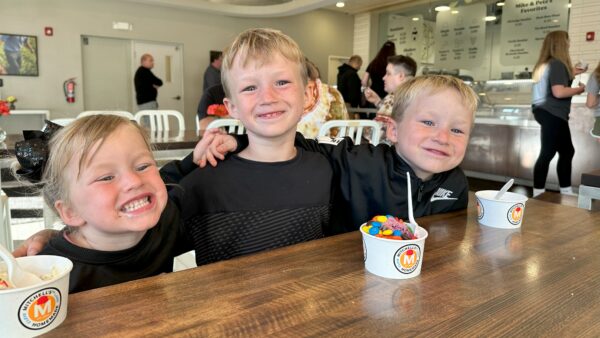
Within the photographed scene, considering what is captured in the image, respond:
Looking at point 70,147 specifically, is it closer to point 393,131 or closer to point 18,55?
point 393,131

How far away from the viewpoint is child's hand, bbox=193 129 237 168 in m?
1.16

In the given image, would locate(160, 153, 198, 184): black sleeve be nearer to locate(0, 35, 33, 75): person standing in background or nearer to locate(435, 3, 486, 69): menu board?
locate(435, 3, 486, 69): menu board

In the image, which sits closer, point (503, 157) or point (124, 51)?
point (503, 157)

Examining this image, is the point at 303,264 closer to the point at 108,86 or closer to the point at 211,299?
the point at 211,299

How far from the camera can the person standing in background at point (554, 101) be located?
12.6 feet

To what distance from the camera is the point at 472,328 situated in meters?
0.56

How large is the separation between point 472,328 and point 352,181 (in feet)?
2.52

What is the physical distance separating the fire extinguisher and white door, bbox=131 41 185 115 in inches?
41.2

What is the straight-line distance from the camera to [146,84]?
7602 millimetres

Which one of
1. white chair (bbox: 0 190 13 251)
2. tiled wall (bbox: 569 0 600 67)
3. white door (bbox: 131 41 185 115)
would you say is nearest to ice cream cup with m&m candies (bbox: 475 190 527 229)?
white chair (bbox: 0 190 13 251)

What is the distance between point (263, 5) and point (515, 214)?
349 inches

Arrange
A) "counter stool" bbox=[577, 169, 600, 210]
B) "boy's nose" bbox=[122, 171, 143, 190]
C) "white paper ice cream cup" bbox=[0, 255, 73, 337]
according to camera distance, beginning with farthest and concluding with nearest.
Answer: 1. "counter stool" bbox=[577, 169, 600, 210]
2. "boy's nose" bbox=[122, 171, 143, 190]
3. "white paper ice cream cup" bbox=[0, 255, 73, 337]

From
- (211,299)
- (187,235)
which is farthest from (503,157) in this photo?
(211,299)

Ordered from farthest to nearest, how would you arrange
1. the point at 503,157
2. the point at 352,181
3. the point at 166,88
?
the point at 166,88
the point at 503,157
the point at 352,181
